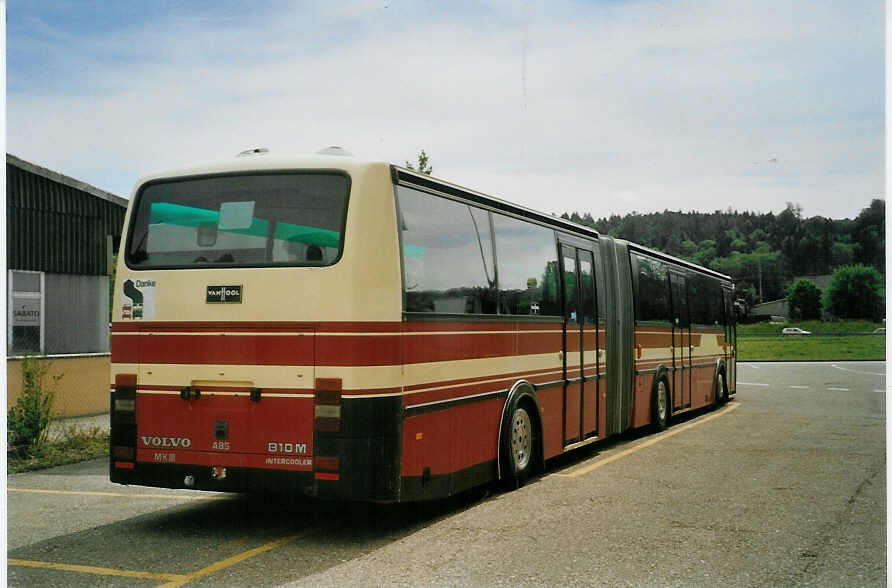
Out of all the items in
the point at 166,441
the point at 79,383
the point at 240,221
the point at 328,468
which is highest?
the point at 240,221

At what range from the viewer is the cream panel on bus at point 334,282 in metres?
7.29

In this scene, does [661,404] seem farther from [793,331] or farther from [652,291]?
[793,331]

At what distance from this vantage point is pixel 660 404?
Result: 16.6 metres

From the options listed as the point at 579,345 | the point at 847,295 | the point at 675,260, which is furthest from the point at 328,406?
the point at 847,295

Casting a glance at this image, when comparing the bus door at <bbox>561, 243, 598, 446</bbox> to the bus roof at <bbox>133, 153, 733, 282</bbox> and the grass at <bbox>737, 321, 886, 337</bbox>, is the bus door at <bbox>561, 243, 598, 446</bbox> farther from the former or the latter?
the grass at <bbox>737, 321, 886, 337</bbox>

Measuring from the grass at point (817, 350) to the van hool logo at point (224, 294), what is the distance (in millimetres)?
→ 45209

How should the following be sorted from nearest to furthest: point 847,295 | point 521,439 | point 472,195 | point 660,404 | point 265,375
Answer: point 265,375, point 472,195, point 521,439, point 660,404, point 847,295

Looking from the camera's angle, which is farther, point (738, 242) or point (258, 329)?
point (738, 242)

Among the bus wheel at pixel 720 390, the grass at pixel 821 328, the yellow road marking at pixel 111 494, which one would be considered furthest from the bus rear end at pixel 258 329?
the grass at pixel 821 328

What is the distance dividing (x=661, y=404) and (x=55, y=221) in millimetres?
12082

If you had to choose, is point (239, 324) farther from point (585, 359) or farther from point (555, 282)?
point (585, 359)

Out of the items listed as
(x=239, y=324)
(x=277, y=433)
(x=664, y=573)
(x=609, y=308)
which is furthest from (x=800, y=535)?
(x=609, y=308)

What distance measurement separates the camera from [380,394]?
7.30m

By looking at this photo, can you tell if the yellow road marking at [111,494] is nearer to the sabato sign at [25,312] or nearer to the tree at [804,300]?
the sabato sign at [25,312]
